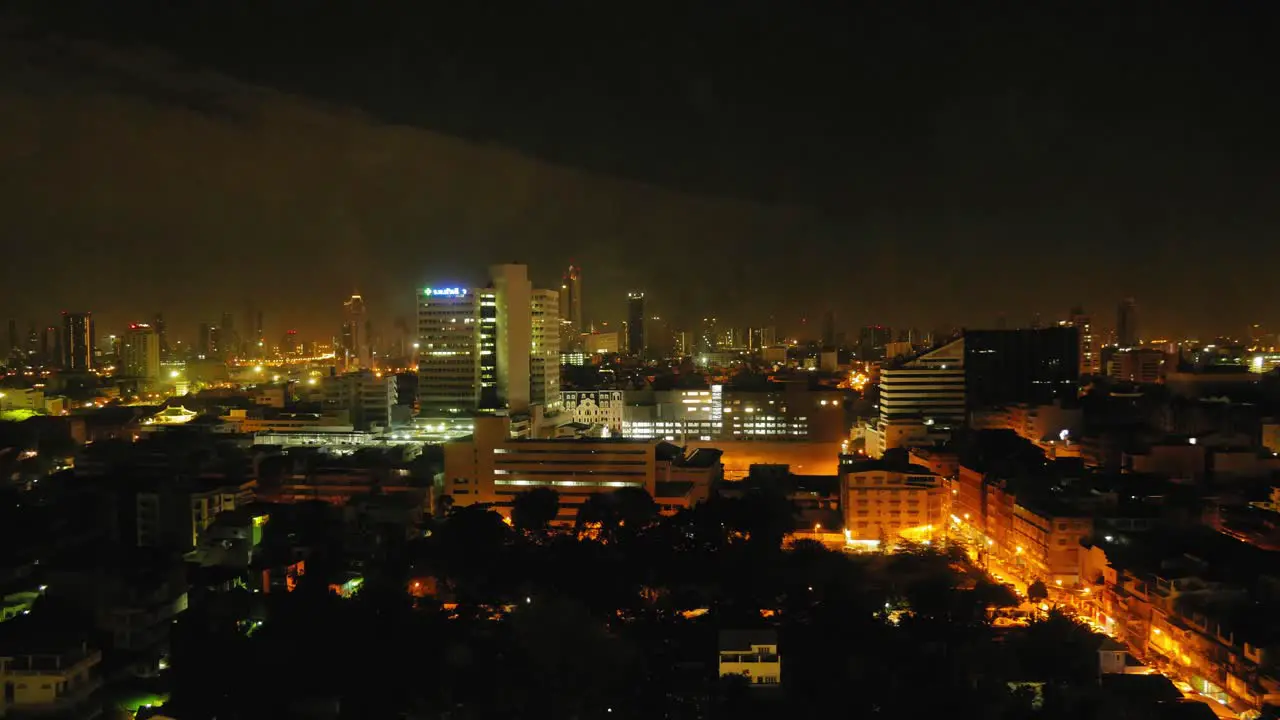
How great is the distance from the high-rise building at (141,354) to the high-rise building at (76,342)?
8.06 feet

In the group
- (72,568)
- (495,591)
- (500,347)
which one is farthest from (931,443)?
(72,568)

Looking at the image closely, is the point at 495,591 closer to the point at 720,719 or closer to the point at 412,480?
the point at 720,719

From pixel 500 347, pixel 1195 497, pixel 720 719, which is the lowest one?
pixel 720 719

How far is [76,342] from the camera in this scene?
103ft

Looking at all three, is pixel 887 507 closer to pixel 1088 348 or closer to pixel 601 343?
pixel 1088 348

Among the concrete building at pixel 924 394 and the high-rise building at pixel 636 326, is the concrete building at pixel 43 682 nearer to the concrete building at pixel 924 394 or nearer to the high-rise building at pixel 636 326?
the concrete building at pixel 924 394

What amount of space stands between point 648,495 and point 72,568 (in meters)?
5.47

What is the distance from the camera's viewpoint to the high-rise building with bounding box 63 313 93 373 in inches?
1238

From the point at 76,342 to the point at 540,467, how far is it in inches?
1067

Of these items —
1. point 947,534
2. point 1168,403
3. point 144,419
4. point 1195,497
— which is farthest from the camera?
point 144,419

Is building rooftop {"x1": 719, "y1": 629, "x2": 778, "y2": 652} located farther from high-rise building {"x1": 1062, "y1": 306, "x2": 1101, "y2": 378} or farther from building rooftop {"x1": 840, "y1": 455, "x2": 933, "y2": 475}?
high-rise building {"x1": 1062, "y1": 306, "x2": 1101, "y2": 378}

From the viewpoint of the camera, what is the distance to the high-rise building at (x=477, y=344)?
16.6 m

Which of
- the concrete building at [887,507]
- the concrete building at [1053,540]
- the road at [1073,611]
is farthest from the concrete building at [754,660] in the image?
the concrete building at [887,507]

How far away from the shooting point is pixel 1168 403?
53.7 feet
